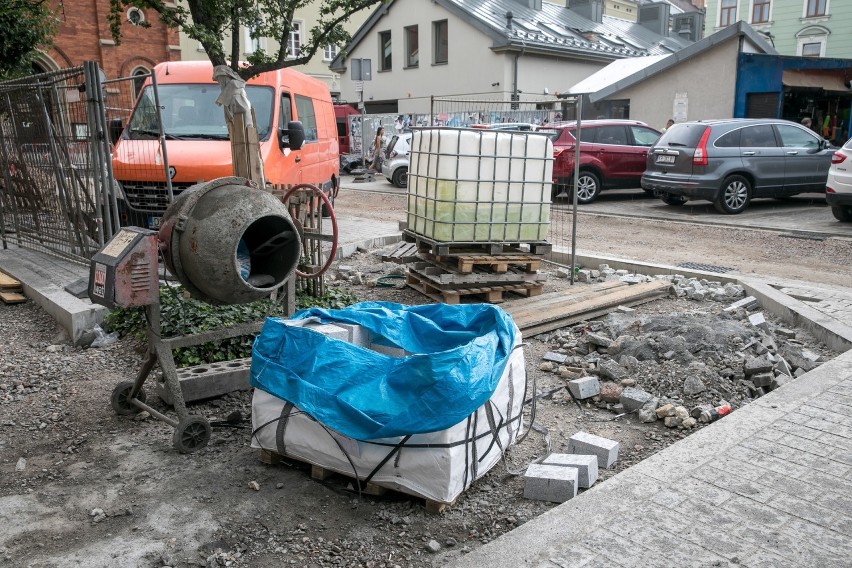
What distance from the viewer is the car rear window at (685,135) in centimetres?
1459

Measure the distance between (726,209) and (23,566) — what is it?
1430 centimetres

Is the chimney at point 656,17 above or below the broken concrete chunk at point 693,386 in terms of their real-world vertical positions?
above

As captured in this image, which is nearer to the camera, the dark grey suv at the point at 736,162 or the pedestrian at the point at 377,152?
the dark grey suv at the point at 736,162

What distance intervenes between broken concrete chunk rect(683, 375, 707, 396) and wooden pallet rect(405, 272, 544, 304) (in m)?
2.58

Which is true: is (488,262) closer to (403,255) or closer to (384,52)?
(403,255)

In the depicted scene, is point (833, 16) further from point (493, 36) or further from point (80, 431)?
point (80, 431)

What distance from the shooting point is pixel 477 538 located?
3.53 m

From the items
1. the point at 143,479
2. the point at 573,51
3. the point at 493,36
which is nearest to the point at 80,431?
the point at 143,479

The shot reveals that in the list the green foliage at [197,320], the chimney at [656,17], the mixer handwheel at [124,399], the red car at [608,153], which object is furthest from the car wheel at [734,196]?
the chimney at [656,17]

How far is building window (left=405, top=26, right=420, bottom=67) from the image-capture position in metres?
34.1

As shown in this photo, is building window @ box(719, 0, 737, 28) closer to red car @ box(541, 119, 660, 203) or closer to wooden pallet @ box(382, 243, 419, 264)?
red car @ box(541, 119, 660, 203)

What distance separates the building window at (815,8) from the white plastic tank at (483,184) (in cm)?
3522

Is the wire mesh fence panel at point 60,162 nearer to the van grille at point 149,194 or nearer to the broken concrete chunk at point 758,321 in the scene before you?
the van grille at point 149,194

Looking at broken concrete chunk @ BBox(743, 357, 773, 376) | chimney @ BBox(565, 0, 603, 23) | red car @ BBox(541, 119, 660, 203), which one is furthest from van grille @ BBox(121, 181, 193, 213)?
chimney @ BBox(565, 0, 603, 23)
